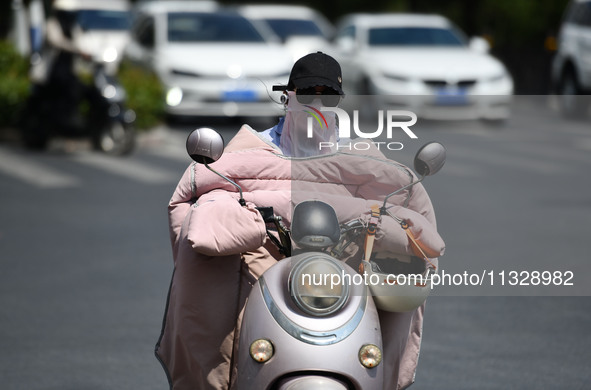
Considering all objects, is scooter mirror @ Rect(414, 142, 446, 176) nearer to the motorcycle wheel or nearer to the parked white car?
the motorcycle wheel

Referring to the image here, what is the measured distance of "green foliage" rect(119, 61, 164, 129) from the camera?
1564 centimetres

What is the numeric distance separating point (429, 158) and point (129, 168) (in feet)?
31.1

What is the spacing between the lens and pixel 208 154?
356cm

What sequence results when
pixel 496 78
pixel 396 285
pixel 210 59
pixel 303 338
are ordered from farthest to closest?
pixel 496 78, pixel 210 59, pixel 396 285, pixel 303 338

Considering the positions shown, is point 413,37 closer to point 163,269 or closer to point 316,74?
point 163,269

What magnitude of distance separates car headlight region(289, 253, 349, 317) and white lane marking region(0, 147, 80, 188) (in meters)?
8.22

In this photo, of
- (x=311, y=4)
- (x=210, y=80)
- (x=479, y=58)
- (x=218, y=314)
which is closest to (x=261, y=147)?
(x=218, y=314)

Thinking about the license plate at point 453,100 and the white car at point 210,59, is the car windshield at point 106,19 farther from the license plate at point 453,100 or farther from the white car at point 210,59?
the license plate at point 453,100

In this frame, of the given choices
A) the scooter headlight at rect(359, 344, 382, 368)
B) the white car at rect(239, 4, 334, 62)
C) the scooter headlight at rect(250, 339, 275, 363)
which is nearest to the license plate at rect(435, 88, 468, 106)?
the scooter headlight at rect(359, 344, 382, 368)

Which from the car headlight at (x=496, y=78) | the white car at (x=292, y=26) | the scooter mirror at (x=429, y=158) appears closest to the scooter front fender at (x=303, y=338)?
the scooter mirror at (x=429, y=158)

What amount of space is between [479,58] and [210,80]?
4407 millimetres

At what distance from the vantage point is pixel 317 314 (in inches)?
130

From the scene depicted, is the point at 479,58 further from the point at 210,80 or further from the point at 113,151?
the point at 113,151

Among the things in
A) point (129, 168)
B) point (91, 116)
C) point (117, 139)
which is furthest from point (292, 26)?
point (129, 168)
